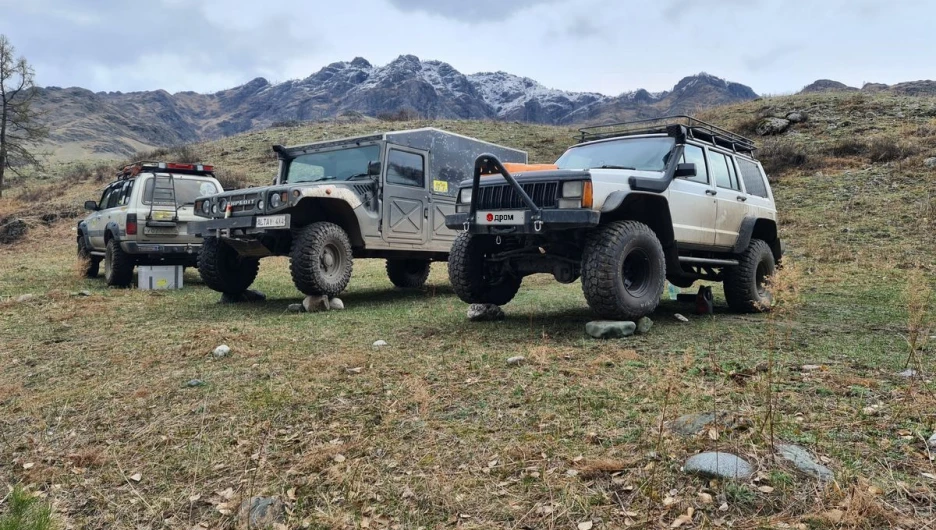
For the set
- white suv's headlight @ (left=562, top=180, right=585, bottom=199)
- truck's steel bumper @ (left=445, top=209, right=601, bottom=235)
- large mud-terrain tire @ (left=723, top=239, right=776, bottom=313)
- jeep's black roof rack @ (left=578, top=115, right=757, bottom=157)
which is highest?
jeep's black roof rack @ (left=578, top=115, right=757, bottom=157)

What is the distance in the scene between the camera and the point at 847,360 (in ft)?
13.9

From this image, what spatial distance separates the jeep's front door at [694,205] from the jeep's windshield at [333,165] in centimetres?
413

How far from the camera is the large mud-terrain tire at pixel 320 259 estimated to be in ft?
24.5

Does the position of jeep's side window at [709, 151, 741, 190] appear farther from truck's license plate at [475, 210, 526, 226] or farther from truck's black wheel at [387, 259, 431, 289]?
truck's black wheel at [387, 259, 431, 289]

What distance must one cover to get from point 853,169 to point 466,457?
17200 mm

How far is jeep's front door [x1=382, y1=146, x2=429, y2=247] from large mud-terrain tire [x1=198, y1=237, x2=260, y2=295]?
6.21ft

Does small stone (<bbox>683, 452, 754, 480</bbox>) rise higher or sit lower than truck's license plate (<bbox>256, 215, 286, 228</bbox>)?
lower

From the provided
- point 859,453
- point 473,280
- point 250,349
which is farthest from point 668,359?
point 250,349

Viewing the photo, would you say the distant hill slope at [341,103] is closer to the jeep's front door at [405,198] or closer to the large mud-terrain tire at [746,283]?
the jeep's front door at [405,198]

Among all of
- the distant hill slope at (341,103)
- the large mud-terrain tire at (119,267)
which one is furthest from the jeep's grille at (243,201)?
the distant hill slope at (341,103)

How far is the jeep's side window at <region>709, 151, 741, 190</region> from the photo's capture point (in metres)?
6.88

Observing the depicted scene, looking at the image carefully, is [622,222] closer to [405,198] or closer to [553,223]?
[553,223]

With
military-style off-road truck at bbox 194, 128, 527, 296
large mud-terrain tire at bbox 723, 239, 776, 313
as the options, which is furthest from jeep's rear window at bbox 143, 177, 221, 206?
large mud-terrain tire at bbox 723, 239, 776, 313

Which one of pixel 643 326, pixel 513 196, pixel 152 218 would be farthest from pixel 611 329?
pixel 152 218
